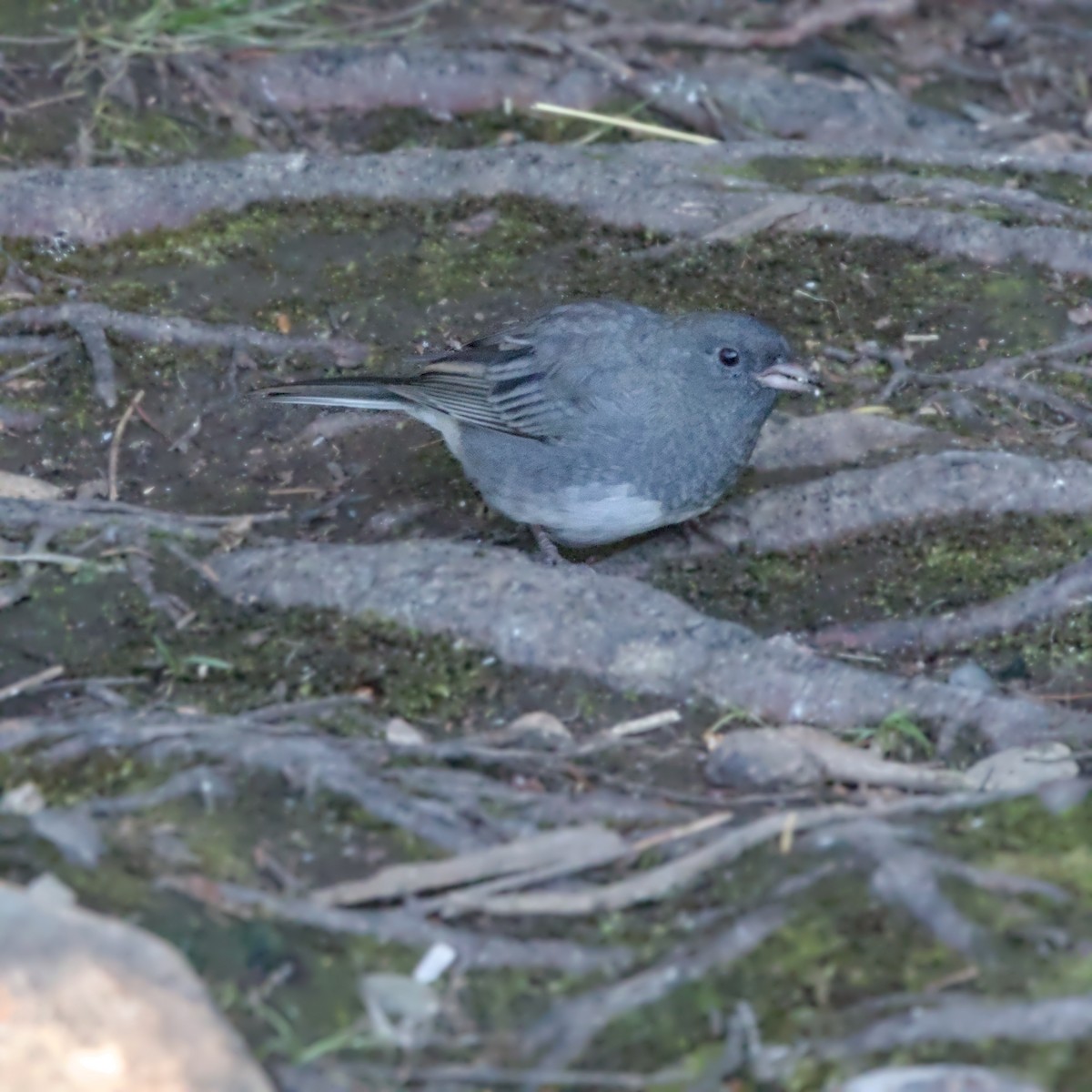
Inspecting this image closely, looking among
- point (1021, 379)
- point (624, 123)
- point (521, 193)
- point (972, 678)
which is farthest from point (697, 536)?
point (624, 123)

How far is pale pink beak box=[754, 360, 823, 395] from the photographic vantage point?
16.1 feet

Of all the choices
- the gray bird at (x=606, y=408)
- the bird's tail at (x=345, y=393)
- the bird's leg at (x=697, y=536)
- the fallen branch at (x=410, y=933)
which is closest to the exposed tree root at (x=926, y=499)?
the bird's leg at (x=697, y=536)

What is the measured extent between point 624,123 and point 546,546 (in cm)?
262

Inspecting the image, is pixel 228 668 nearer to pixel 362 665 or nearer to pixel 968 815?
pixel 362 665

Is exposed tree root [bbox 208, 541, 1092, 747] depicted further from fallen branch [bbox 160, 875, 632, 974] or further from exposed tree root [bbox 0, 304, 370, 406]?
exposed tree root [bbox 0, 304, 370, 406]

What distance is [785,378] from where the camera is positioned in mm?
4910

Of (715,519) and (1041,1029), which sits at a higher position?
(1041,1029)

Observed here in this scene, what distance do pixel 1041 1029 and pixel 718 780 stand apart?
1088 millimetres

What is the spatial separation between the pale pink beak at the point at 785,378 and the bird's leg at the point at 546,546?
0.88 metres

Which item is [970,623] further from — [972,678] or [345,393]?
[345,393]

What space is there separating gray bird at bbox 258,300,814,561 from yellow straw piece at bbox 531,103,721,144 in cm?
200

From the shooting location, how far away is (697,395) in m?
4.89

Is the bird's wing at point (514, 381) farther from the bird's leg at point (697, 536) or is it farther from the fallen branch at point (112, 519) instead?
the fallen branch at point (112, 519)

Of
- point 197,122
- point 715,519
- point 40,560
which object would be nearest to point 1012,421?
point 715,519
